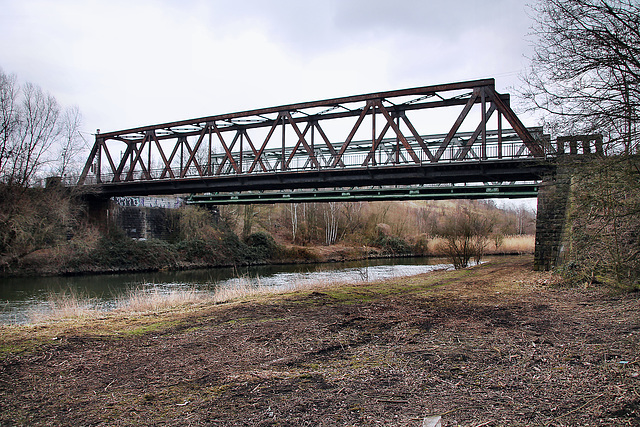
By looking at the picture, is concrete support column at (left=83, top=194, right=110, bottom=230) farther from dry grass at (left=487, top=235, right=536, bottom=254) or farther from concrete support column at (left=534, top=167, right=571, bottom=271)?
dry grass at (left=487, top=235, right=536, bottom=254)

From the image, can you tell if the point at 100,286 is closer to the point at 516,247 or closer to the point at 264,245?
the point at 264,245

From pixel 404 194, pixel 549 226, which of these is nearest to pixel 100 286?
pixel 404 194

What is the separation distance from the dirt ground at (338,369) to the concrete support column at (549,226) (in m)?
9.17

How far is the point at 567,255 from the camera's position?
15.0 meters

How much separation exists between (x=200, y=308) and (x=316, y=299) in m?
2.85

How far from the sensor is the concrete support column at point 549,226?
57.9ft

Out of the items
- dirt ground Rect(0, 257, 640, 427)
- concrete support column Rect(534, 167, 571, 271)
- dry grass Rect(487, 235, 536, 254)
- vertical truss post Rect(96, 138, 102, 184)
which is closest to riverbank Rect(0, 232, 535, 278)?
dry grass Rect(487, 235, 536, 254)

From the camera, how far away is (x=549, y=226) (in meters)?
18.5

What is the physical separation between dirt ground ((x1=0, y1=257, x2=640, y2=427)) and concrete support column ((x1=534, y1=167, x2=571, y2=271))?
361 inches

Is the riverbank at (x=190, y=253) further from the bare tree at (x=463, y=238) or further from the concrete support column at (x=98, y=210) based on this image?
the bare tree at (x=463, y=238)

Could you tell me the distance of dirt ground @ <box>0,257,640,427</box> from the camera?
407 centimetres

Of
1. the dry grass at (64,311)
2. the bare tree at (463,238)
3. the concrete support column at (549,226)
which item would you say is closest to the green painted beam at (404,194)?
the bare tree at (463,238)

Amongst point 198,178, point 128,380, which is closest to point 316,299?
point 128,380

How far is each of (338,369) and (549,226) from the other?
16.0 meters
